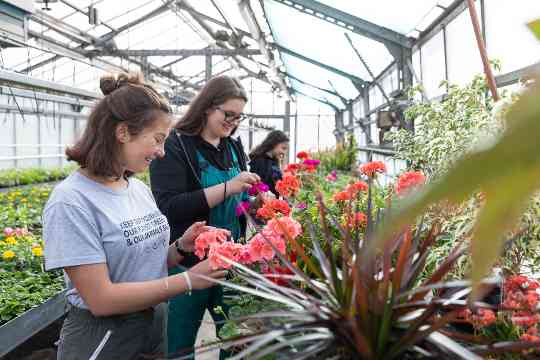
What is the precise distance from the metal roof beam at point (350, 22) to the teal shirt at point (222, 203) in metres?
3.81

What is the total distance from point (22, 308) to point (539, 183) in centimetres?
255

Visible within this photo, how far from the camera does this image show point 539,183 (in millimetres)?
192

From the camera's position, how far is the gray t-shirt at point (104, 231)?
3.98ft

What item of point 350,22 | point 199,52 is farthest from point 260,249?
point 199,52

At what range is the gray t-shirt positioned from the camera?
121cm

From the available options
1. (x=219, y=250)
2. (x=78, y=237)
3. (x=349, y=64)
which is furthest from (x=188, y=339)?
(x=349, y=64)

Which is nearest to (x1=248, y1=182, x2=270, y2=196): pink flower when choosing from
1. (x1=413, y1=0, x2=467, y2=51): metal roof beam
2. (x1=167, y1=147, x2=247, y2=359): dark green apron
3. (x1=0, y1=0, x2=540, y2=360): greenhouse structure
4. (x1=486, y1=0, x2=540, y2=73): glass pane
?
(x1=0, y1=0, x2=540, y2=360): greenhouse structure

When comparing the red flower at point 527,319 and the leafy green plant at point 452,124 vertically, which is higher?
the leafy green plant at point 452,124

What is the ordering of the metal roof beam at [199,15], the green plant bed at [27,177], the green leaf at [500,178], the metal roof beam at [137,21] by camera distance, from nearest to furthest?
the green leaf at [500,178] → the green plant bed at [27,177] → the metal roof beam at [199,15] → the metal roof beam at [137,21]

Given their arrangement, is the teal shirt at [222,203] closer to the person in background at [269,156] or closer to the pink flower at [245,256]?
the pink flower at [245,256]


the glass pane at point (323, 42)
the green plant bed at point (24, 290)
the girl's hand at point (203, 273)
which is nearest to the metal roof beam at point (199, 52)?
the glass pane at point (323, 42)

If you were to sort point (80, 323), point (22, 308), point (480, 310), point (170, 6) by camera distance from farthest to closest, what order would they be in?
point (170, 6), point (22, 308), point (80, 323), point (480, 310)

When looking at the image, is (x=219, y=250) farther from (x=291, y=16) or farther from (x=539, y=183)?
(x=291, y=16)

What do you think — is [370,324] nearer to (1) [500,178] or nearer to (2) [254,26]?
(1) [500,178]
